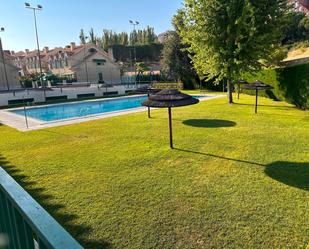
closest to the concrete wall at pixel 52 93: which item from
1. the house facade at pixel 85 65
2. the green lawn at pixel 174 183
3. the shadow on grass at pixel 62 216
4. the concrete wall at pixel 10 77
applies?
the concrete wall at pixel 10 77

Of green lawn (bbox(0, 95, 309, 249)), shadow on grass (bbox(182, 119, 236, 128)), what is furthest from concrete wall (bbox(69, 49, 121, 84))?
shadow on grass (bbox(182, 119, 236, 128))

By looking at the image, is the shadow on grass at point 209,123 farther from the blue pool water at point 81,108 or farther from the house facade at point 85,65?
the house facade at point 85,65

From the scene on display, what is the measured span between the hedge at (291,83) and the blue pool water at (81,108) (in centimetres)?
1166

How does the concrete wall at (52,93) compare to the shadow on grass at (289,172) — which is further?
the concrete wall at (52,93)

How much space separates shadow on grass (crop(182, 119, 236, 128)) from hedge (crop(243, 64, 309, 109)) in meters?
6.55

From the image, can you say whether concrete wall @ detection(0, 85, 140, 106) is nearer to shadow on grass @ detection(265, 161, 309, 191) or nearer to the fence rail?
shadow on grass @ detection(265, 161, 309, 191)

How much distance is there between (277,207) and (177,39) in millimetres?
32515

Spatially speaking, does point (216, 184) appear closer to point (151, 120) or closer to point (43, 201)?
point (43, 201)

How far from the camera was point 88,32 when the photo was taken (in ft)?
286

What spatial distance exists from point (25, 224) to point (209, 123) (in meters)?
11.2

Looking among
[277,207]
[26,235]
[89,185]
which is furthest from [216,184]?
[26,235]

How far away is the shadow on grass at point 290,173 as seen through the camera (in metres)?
5.56

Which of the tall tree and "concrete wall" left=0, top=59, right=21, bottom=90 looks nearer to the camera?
the tall tree

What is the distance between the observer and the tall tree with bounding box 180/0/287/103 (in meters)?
15.2
